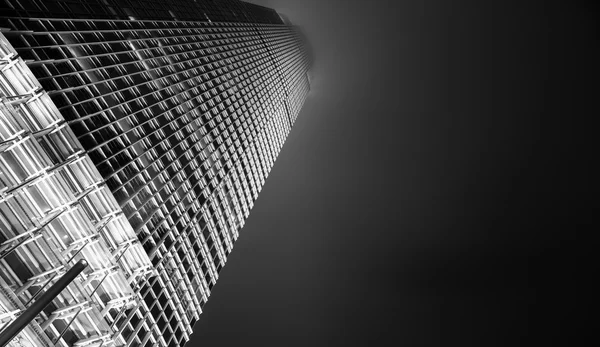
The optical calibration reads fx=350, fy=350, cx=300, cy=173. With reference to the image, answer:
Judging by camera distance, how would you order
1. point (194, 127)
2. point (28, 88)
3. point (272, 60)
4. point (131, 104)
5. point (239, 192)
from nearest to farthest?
point (28, 88)
point (131, 104)
point (194, 127)
point (239, 192)
point (272, 60)

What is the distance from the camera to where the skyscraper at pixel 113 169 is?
92.2 feet

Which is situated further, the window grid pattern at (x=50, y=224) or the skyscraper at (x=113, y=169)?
the skyscraper at (x=113, y=169)

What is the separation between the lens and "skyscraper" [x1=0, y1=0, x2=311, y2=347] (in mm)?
28109

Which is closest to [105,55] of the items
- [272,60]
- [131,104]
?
[131,104]

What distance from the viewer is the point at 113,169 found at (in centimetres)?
3975

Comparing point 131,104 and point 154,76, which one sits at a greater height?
point 154,76

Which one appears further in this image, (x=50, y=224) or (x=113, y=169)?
(x=113, y=169)

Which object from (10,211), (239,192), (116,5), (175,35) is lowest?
(239,192)

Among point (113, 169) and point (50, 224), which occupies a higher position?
point (113, 169)

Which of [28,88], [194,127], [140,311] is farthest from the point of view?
[194,127]

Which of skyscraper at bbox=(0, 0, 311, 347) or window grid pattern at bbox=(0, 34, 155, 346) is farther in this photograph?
skyscraper at bbox=(0, 0, 311, 347)

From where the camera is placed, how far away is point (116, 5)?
5569 centimetres

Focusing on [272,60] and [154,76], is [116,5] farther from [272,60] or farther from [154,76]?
[272,60]

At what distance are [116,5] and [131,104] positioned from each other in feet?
64.3
